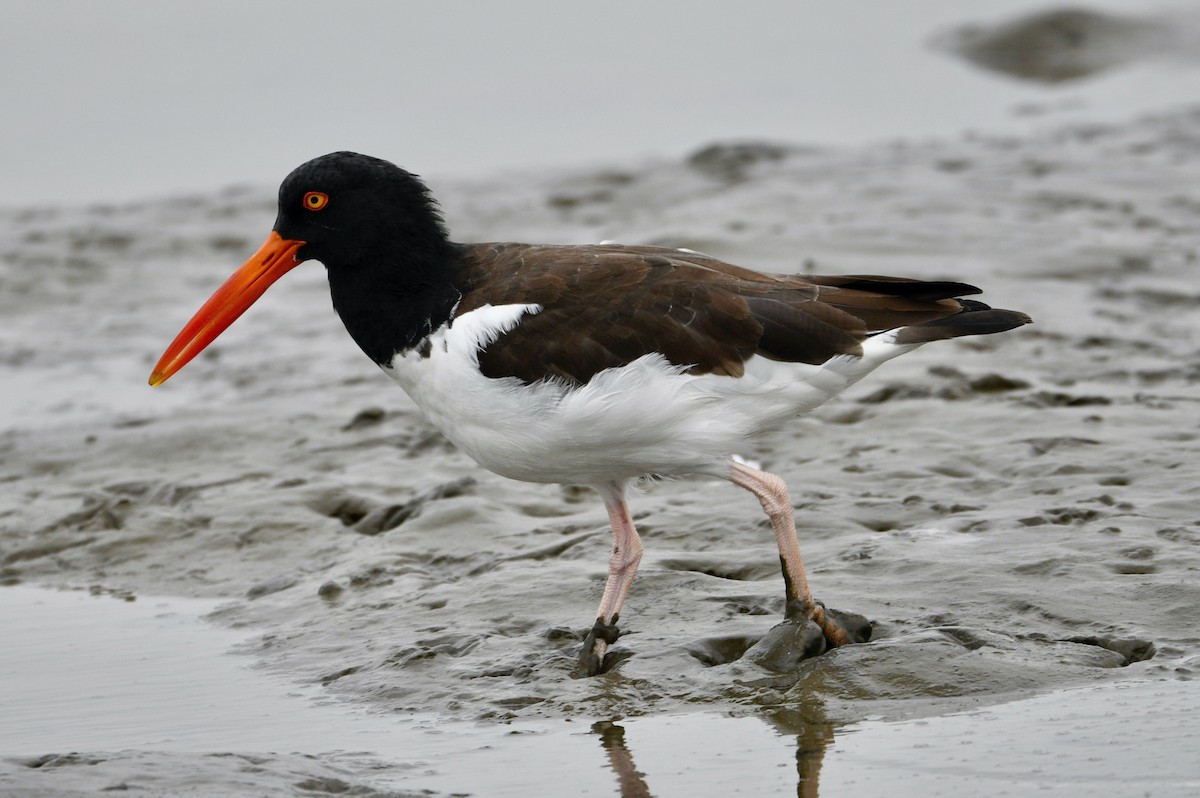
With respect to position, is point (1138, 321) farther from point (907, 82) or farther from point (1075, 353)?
point (907, 82)

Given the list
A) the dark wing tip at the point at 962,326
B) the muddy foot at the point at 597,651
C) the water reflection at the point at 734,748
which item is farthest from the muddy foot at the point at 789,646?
the dark wing tip at the point at 962,326

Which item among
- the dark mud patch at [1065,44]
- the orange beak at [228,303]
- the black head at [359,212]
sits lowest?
the orange beak at [228,303]

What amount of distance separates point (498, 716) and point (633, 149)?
10793 millimetres

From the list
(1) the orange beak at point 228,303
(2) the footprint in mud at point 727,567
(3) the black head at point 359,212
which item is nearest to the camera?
(3) the black head at point 359,212

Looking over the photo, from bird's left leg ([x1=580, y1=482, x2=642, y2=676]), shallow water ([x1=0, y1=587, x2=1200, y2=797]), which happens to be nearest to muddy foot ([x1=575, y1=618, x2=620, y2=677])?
bird's left leg ([x1=580, y1=482, x2=642, y2=676])

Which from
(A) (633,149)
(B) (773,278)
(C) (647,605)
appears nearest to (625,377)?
(B) (773,278)

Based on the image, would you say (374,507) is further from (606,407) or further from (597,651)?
(606,407)

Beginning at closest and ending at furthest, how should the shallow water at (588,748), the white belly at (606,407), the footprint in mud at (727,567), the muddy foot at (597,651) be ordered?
1. the shallow water at (588,748)
2. the white belly at (606,407)
3. the muddy foot at (597,651)
4. the footprint in mud at (727,567)

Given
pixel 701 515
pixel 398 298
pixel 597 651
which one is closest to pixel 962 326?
pixel 597 651

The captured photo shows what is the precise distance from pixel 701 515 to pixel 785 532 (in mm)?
1582

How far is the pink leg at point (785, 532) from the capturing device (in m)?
5.68

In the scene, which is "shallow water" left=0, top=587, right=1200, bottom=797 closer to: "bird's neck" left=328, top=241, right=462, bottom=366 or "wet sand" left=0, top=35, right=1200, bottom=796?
"wet sand" left=0, top=35, right=1200, bottom=796

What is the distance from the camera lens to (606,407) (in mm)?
5512

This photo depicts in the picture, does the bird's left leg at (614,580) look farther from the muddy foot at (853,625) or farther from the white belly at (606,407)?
the muddy foot at (853,625)
